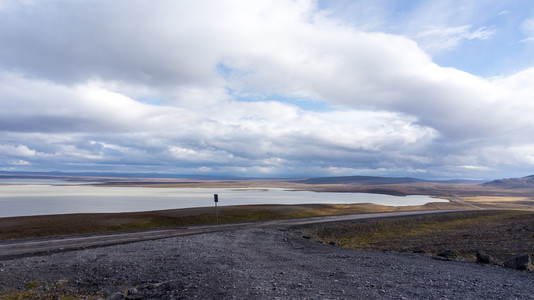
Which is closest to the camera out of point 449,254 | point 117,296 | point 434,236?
point 117,296

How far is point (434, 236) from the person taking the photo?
36.6 meters

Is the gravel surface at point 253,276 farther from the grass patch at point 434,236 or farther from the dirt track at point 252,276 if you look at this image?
the grass patch at point 434,236

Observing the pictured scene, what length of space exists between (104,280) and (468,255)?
23337mm

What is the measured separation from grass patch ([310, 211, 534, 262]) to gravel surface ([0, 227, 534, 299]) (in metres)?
6.59

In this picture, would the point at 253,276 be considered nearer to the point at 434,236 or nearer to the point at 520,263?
the point at 520,263

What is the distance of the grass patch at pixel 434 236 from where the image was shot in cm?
2647

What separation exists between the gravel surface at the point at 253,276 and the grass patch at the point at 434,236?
6591 mm

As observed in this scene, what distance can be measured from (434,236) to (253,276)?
2799 cm

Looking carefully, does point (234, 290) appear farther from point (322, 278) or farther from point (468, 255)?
point (468, 255)

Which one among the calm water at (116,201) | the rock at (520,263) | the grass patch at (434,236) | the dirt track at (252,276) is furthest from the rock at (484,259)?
the calm water at (116,201)

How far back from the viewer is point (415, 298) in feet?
42.0

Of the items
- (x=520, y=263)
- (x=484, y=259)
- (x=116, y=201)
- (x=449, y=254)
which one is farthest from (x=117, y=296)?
(x=116, y=201)

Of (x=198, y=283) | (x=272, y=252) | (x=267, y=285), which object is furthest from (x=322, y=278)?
(x=272, y=252)

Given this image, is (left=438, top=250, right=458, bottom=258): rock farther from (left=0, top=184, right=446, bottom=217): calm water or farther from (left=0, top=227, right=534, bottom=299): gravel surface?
(left=0, top=184, right=446, bottom=217): calm water
